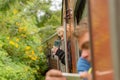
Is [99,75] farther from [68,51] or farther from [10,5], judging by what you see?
[10,5]

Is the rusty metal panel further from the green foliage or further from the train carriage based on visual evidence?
the green foliage

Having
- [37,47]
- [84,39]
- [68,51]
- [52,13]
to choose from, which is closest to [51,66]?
[37,47]

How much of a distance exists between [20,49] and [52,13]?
38.0 ft

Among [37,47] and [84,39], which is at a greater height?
[37,47]

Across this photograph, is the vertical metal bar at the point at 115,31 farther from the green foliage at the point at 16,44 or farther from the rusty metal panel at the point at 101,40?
the green foliage at the point at 16,44

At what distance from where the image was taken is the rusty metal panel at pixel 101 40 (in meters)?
0.77

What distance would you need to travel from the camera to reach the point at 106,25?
76 centimetres

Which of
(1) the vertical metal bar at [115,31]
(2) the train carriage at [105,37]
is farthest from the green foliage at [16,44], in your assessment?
(1) the vertical metal bar at [115,31]

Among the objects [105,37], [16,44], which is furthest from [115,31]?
[16,44]

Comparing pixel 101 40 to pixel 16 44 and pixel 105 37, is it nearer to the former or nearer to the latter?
pixel 105 37

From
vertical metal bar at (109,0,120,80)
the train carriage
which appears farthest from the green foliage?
vertical metal bar at (109,0,120,80)

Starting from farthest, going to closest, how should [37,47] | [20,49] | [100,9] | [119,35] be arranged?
[37,47], [20,49], [100,9], [119,35]

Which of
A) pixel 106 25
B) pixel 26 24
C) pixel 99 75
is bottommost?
pixel 99 75

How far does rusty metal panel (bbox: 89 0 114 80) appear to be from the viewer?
768 mm
